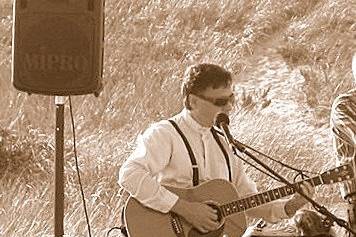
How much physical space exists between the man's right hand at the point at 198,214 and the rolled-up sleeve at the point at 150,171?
0.15 ft

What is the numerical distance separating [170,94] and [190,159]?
13.1 ft

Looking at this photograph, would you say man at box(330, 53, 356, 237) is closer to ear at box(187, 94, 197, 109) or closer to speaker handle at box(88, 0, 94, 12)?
ear at box(187, 94, 197, 109)

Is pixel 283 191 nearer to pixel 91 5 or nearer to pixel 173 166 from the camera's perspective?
pixel 173 166

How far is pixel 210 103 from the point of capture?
4.68 meters

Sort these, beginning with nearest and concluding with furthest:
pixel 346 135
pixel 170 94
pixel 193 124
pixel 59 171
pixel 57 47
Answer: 1. pixel 346 135
2. pixel 193 124
3. pixel 57 47
4. pixel 59 171
5. pixel 170 94

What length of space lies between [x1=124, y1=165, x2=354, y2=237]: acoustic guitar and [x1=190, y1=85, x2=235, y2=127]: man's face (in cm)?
30

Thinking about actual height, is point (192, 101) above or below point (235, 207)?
above

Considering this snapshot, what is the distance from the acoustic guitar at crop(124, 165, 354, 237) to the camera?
4.63 m

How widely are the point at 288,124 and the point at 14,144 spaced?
7.48 feet

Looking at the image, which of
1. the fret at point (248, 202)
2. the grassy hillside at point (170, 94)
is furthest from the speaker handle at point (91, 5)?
the grassy hillside at point (170, 94)

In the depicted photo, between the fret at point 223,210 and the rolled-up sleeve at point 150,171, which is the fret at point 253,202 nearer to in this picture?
the fret at point 223,210

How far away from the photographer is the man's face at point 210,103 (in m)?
4.66

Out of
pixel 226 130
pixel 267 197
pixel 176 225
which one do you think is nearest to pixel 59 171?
pixel 176 225

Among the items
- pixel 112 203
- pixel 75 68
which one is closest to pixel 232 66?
pixel 112 203
